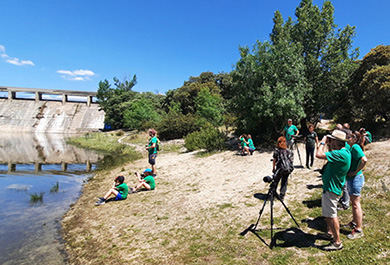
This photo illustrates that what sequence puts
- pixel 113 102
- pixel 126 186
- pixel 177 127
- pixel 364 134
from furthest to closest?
pixel 113 102
pixel 177 127
pixel 126 186
pixel 364 134

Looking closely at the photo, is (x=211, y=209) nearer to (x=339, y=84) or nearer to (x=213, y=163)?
(x=213, y=163)

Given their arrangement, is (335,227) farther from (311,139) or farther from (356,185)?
(311,139)

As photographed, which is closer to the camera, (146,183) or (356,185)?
(356,185)

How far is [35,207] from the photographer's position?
8336mm

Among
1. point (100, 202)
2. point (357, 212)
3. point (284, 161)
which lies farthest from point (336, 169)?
point (100, 202)

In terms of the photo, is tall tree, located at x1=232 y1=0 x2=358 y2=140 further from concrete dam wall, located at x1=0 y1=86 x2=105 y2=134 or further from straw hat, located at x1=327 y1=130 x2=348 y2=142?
concrete dam wall, located at x1=0 y1=86 x2=105 y2=134

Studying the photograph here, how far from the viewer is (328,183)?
157 inches

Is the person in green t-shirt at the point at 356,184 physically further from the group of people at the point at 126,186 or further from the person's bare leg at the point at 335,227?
the group of people at the point at 126,186

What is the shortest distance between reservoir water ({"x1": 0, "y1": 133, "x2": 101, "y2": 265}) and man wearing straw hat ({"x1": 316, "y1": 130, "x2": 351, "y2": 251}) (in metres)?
5.56

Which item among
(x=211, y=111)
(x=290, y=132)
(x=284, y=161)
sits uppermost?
(x=211, y=111)

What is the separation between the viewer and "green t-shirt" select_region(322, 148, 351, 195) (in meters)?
3.84

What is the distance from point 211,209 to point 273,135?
10.9 m

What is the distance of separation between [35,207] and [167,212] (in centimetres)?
521

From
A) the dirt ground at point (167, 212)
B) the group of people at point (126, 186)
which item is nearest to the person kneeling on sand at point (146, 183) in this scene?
the group of people at point (126, 186)
